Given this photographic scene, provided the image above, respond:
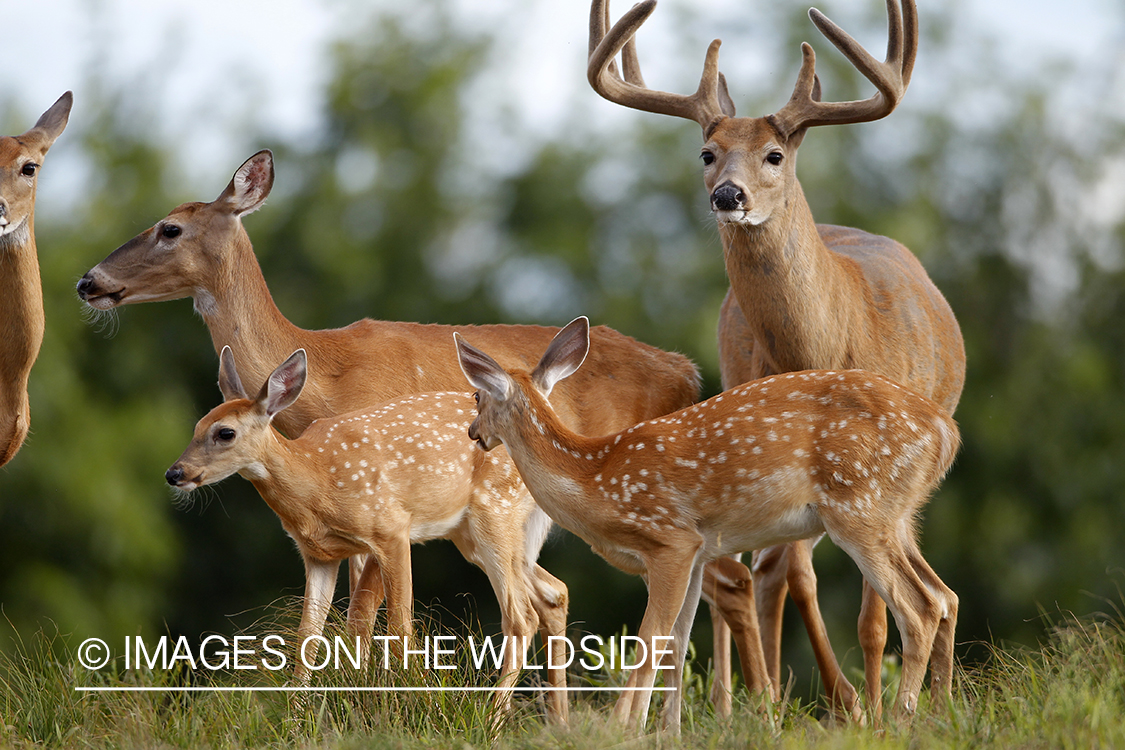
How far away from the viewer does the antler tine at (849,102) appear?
6105 mm

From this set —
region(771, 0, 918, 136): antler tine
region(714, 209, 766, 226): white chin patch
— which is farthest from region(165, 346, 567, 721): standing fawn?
region(771, 0, 918, 136): antler tine

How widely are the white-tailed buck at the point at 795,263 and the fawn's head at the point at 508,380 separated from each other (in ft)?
3.04

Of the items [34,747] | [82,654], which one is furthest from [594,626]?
[34,747]

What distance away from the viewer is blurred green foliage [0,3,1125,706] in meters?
14.0

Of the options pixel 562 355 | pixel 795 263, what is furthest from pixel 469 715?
pixel 795 263

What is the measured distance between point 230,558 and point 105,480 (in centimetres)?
324

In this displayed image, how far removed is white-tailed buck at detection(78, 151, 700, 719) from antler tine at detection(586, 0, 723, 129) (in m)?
1.30

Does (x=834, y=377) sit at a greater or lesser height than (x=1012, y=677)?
greater

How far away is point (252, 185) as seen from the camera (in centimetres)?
664

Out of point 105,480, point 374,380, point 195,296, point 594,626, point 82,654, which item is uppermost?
point 195,296

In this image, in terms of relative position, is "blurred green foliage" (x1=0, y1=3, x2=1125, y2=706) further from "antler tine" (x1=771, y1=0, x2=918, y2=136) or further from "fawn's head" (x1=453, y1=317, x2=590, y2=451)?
"fawn's head" (x1=453, y1=317, x2=590, y2=451)

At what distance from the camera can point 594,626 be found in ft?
46.9

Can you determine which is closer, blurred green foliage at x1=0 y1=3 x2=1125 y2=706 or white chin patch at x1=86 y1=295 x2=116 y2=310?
white chin patch at x1=86 y1=295 x2=116 y2=310

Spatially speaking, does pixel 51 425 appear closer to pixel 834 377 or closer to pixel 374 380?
pixel 374 380
